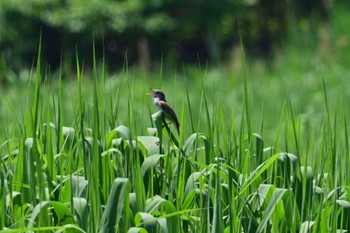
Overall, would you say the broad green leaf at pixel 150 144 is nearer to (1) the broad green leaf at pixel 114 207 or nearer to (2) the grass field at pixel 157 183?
(2) the grass field at pixel 157 183

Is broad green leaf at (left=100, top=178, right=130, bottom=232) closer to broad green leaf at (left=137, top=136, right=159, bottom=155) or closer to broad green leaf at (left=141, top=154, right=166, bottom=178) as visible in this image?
broad green leaf at (left=141, top=154, right=166, bottom=178)

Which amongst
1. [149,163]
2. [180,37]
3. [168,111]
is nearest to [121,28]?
[180,37]

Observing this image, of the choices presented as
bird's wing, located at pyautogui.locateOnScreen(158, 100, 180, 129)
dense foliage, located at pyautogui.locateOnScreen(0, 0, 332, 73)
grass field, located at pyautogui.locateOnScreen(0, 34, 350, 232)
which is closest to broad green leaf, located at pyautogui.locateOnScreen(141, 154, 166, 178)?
grass field, located at pyautogui.locateOnScreen(0, 34, 350, 232)

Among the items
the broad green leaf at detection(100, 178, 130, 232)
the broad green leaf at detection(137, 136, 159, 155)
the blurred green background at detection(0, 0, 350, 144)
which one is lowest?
the broad green leaf at detection(100, 178, 130, 232)

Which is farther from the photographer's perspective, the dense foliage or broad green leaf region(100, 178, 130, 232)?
the dense foliage

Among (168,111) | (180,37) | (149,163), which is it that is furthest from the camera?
(180,37)

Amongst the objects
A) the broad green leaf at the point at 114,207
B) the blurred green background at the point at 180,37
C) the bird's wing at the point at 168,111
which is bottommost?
the broad green leaf at the point at 114,207

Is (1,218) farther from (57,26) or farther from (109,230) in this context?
(57,26)

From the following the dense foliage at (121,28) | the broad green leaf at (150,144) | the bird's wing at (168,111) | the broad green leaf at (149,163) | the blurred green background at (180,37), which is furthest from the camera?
the dense foliage at (121,28)

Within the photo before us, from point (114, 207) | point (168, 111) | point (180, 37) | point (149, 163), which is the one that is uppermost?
point (180, 37)

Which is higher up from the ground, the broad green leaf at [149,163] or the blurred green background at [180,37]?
the blurred green background at [180,37]

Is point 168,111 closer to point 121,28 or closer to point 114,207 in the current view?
point 114,207

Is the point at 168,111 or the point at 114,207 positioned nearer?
the point at 114,207

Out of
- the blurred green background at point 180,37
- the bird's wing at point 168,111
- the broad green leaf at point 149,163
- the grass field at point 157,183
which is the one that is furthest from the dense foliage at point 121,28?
the broad green leaf at point 149,163
